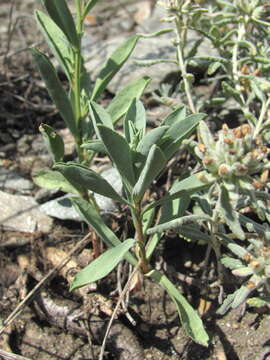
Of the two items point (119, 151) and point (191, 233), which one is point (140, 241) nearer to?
point (191, 233)

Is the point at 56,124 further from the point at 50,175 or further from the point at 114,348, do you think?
the point at 114,348

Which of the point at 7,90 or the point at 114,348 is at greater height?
the point at 7,90

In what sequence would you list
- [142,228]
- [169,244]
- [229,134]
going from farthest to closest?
[169,244]
[142,228]
[229,134]

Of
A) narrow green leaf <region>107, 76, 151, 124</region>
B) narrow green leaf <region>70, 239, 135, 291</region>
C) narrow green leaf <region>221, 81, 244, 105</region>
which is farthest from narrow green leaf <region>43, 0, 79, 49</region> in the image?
narrow green leaf <region>70, 239, 135, 291</region>

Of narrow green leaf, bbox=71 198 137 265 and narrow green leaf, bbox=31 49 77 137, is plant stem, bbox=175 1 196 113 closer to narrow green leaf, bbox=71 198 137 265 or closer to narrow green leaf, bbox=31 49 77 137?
narrow green leaf, bbox=31 49 77 137

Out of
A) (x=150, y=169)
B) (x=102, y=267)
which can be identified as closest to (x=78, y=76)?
(x=150, y=169)

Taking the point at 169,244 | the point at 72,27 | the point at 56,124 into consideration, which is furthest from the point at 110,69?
the point at 56,124
